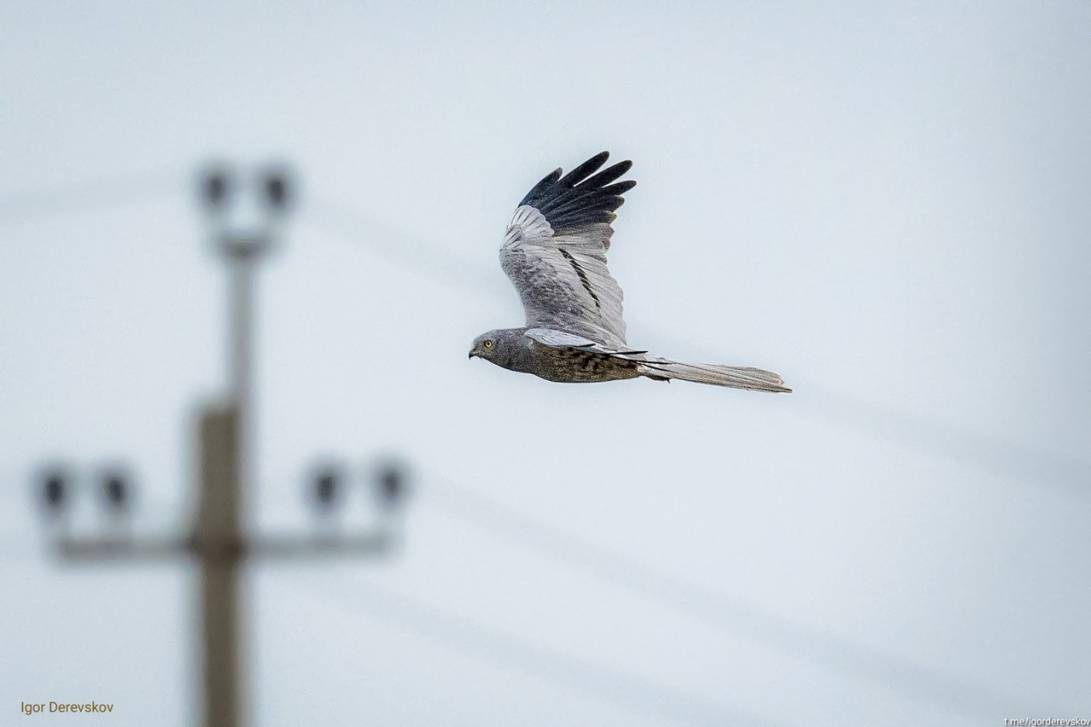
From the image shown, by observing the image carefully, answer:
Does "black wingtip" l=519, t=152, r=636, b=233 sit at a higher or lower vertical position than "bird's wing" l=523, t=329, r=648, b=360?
higher

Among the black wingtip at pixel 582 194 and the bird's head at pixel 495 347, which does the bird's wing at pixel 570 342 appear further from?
the black wingtip at pixel 582 194

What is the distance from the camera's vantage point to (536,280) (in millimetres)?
15367

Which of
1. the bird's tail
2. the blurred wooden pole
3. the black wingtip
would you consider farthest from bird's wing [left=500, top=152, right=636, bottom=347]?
the blurred wooden pole

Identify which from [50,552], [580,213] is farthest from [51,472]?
[580,213]

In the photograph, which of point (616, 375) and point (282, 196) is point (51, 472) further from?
point (616, 375)

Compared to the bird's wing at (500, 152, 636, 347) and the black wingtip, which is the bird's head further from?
the black wingtip

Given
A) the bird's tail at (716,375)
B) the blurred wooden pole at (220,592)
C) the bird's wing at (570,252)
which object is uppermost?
the bird's wing at (570,252)

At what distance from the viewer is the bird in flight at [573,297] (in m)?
13.0

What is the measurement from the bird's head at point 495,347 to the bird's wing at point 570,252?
743 mm

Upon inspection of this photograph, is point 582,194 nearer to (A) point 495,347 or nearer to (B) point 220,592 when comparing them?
(A) point 495,347

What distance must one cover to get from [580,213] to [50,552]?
16.6ft

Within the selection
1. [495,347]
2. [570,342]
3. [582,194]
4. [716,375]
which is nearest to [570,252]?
[582,194]

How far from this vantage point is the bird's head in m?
13.8

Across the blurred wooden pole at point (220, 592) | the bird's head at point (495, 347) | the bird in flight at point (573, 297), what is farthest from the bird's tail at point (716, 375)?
the blurred wooden pole at point (220, 592)
